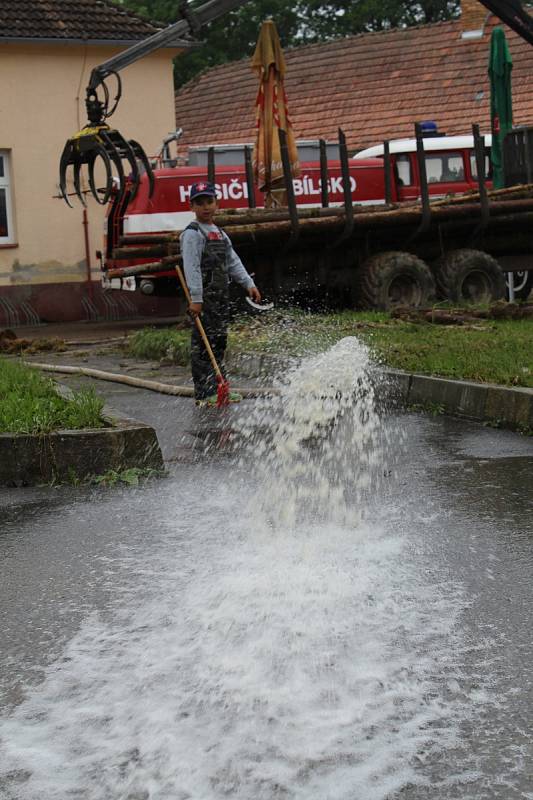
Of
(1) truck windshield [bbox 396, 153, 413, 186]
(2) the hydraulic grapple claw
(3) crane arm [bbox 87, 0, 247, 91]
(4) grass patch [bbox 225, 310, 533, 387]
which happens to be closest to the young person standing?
(4) grass patch [bbox 225, 310, 533, 387]

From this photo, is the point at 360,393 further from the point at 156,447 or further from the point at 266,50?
the point at 266,50

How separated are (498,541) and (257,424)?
3.89 meters

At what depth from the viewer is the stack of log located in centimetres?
1644

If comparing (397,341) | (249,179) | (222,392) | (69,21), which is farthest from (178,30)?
(222,392)

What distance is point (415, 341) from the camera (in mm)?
12359

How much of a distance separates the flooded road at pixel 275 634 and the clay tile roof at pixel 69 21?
58.6ft

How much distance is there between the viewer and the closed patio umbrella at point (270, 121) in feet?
57.0

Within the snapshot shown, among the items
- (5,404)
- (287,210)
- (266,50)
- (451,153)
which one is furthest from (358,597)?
(451,153)

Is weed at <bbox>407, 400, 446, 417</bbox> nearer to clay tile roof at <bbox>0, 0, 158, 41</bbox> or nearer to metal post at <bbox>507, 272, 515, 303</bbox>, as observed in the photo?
metal post at <bbox>507, 272, 515, 303</bbox>

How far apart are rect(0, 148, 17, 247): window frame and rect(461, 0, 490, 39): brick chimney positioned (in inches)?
574

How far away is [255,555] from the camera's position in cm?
534

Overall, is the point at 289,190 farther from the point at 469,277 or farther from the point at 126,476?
the point at 126,476

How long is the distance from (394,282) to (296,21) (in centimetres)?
3460

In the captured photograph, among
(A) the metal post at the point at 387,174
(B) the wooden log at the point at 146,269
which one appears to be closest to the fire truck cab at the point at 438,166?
(A) the metal post at the point at 387,174
